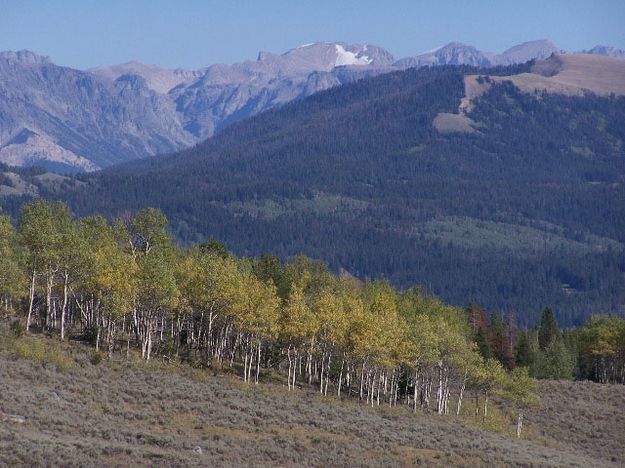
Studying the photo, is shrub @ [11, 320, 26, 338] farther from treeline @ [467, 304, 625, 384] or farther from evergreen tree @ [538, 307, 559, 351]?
evergreen tree @ [538, 307, 559, 351]

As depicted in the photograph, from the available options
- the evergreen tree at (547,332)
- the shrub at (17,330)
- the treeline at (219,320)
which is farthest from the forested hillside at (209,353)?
the evergreen tree at (547,332)

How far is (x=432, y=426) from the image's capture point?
75.6m

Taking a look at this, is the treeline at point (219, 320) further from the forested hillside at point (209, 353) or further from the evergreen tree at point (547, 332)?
the evergreen tree at point (547, 332)

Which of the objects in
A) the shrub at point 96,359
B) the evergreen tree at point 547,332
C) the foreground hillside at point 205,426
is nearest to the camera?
the foreground hillside at point 205,426

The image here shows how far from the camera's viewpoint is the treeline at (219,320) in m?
83.3

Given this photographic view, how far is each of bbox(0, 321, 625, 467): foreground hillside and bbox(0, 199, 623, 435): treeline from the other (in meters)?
4.64

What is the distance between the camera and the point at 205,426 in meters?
61.4

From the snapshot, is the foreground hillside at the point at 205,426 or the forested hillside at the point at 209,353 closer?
the foreground hillside at the point at 205,426

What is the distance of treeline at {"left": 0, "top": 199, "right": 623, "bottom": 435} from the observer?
3280 inches

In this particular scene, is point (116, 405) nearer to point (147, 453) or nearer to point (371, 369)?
point (147, 453)

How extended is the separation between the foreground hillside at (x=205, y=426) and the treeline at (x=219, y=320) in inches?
183

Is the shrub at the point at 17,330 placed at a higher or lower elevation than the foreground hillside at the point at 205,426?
higher

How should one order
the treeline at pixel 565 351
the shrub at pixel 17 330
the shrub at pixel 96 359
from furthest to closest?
the treeline at pixel 565 351 < the shrub at pixel 17 330 < the shrub at pixel 96 359

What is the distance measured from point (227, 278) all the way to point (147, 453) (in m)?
39.7
